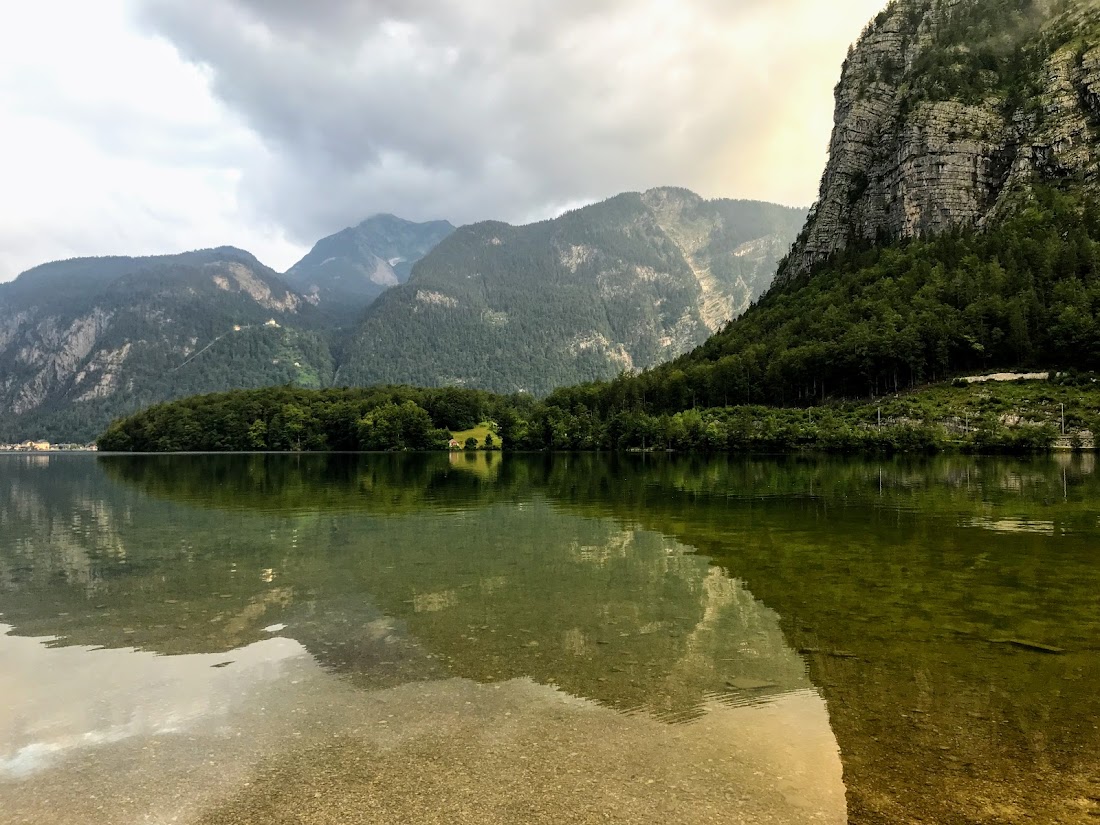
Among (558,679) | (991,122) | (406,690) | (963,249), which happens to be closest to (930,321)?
(963,249)

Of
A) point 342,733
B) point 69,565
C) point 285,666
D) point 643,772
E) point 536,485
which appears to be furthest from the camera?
point 536,485

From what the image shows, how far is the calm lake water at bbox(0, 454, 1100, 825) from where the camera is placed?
8078 millimetres

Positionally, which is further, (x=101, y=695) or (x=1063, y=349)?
(x=1063, y=349)

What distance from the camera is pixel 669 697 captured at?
11.1 metres

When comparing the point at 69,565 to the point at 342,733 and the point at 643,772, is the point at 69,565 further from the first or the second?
the point at 643,772

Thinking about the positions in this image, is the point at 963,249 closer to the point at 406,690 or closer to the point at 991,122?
the point at 991,122

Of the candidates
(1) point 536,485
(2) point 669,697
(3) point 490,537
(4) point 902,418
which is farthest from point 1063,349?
(2) point 669,697

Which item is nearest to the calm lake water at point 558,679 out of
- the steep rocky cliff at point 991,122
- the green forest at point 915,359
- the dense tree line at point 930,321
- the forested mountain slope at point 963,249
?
the green forest at point 915,359

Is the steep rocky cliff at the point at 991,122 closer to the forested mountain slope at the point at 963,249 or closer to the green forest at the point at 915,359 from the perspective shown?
the forested mountain slope at the point at 963,249

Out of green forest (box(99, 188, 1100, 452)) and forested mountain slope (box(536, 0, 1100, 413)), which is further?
forested mountain slope (box(536, 0, 1100, 413))

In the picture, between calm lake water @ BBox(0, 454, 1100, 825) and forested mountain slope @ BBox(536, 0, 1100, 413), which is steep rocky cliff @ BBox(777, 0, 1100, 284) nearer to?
forested mountain slope @ BBox(536, 0, 1100, 413)

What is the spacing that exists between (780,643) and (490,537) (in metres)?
17.5

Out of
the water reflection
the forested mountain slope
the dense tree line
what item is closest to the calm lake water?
the water reflection

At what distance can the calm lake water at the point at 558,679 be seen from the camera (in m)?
8.08
